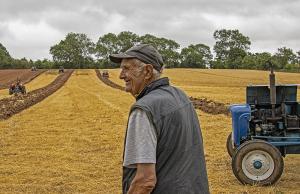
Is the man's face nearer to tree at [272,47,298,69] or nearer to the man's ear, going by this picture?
the man's ear

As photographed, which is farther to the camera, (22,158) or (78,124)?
(78,124)

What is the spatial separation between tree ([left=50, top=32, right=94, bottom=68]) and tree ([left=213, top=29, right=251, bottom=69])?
98.3 feet

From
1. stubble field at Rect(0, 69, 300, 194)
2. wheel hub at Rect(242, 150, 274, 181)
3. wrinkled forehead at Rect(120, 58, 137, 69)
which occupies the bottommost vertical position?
stubble field at Rect(0, 69, 300, 194)

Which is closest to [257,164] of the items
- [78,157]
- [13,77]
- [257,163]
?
[257,163]

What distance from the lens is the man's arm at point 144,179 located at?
8.91 feet

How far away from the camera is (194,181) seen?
2926 mm

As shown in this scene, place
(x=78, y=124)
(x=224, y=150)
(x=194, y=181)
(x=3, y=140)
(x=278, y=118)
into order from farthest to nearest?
(x=78, y=124) < (x=3, y=140) < (x=224, y=150) < (x=278, y=118) < (x=194, y=181)

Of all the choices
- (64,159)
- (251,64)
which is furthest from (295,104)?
(251,64)

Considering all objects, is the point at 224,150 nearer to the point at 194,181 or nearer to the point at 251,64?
the point at 194,181

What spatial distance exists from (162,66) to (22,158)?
8.64 metres

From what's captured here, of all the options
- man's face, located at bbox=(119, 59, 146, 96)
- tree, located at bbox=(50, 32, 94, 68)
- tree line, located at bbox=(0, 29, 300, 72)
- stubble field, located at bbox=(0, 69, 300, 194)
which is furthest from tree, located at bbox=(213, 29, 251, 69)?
man's face, located at bbox=(119, 59, 146, 96)

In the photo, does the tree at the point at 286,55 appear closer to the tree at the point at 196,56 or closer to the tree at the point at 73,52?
the tree at the point at 196,56

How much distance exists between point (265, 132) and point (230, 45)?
118 meters

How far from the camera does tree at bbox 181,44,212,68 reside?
11606 cm
